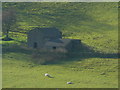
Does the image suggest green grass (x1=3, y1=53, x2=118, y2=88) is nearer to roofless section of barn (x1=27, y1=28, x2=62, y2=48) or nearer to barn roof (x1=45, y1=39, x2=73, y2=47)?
barn roof (x1=45, y1=39, x2=73, y2=47)

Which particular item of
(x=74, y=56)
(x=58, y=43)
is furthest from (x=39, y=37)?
(x=74, y=56)

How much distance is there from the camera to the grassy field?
141 ft

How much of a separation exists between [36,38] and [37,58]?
16.1 metres

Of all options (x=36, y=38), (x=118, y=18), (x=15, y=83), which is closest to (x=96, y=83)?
(x=15, y=83)

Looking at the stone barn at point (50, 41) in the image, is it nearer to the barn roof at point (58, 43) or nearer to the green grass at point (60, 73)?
the barn roof at point (58, 43)

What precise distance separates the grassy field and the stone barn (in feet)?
9.86

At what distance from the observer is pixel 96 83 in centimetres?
4159

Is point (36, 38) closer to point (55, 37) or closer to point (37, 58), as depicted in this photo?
point (55, 37)

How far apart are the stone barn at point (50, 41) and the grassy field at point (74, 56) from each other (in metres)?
3.00

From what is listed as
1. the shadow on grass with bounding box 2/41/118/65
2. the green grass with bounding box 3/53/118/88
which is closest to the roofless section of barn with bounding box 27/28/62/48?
the shadow on grass with bounding box 2/41/118/65

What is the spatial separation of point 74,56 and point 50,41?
12.2 meters

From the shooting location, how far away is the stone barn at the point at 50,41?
70.9 meters

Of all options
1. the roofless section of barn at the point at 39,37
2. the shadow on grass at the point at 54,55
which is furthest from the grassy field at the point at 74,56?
the roofless section of barn at the point at 39,37

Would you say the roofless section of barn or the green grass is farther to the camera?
the roofless section of barn
